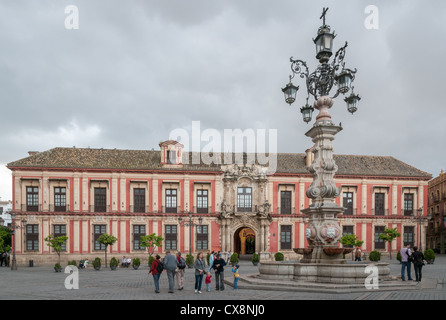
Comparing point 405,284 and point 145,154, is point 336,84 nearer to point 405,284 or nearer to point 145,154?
point 405,284

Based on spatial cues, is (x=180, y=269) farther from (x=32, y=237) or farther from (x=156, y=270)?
(x=32, y=237)

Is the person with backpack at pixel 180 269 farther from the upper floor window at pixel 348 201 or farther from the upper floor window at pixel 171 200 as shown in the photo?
the upper floor window at pixel 348 201

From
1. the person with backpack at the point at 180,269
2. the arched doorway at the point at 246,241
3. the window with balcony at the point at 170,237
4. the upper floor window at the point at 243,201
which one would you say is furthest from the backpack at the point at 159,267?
the arched doorway at the point at 246,241

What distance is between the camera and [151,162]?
40.7 m

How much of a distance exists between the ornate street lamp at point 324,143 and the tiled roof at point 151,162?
25370mm

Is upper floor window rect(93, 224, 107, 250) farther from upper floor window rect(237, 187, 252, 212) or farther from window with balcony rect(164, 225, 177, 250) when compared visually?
upper floor window rect(237, 187, 252, 212)

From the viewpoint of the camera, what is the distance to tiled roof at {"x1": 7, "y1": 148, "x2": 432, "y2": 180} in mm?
38531

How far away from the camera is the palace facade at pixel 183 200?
123 feet

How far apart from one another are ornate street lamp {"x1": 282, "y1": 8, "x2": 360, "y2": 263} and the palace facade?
24048mm

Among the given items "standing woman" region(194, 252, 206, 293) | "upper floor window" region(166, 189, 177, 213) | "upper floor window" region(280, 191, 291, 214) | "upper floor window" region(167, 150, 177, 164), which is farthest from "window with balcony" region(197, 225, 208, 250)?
"standing woman" region(194, 252, 206, 293)

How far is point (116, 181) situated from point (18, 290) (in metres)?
24.3

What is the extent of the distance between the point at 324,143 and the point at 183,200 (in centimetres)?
2612

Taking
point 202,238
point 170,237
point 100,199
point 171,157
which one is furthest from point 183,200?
point 100,199
